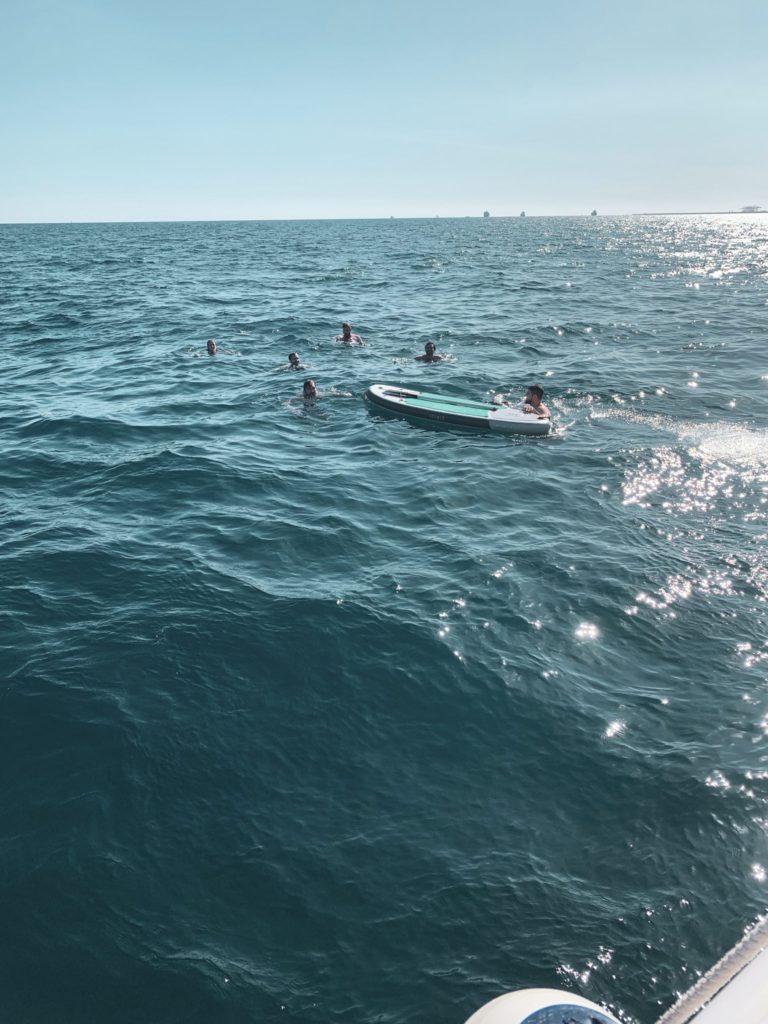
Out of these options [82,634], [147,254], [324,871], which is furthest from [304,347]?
[147,254]

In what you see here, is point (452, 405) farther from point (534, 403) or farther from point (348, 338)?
point (348, 338)

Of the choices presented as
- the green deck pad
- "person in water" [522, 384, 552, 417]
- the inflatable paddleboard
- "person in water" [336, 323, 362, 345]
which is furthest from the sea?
"person in water" [336, 323, 362, 345]

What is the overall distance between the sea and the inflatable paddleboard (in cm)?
51

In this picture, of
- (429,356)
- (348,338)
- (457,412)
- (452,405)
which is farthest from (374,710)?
(348,338)

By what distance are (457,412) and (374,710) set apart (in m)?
12.0

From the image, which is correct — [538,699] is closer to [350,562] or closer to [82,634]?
[350,562]

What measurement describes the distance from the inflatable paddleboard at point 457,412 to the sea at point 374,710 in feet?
1.66

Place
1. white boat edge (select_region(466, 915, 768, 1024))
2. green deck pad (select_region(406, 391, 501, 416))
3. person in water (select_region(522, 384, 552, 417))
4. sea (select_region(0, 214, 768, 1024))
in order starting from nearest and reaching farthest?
white boat edge (select_region(466, 915, 768, 1024))
sea (select_region(0, 214, 768, 1024))
person in water (select_region(522, 384, 552, 417))
green deck pad (select_region(406, 391, 501, 416))

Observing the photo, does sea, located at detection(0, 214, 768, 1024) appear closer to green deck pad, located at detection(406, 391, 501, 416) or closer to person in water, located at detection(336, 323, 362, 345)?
green deck pad, located at detection(406, 391, 501, 416)

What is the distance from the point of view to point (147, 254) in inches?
3034

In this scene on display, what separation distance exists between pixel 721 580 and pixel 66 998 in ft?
34.7

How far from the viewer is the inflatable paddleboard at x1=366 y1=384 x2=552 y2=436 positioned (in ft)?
59.6

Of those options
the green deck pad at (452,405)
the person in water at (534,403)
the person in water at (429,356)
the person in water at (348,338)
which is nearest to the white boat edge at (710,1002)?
the person in water at (534,403)

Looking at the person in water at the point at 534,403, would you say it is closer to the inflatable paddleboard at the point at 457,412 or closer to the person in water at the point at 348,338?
the inflatable paddleboard at the point at 457,412
